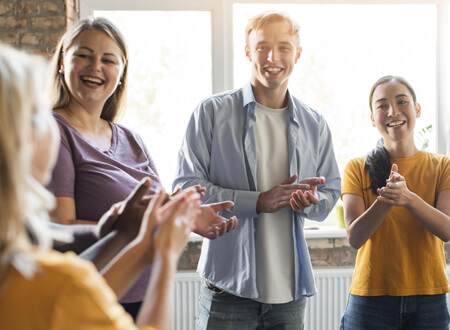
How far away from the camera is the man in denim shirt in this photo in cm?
210

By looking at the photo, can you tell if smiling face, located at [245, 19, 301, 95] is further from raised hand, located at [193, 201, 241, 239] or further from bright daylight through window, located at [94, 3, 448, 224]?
bright daylight through window, located at [94, 3, 448, 224]

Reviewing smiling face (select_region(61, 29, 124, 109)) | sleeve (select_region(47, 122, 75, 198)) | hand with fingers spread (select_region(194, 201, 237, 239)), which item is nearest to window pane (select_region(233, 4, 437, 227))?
smiling face (select_region(61, 29, 124, 109))

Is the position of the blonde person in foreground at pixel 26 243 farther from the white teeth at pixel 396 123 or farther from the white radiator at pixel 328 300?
the white radiator at pixel 328 300

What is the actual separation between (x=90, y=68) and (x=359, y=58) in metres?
2.30

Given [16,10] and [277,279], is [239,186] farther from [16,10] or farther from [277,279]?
[16,10]

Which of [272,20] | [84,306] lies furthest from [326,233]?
[84,306]

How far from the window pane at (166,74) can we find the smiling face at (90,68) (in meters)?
1.59

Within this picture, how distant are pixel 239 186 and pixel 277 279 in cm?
41

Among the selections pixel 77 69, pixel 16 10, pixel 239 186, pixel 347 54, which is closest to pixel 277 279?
pixel 239 186

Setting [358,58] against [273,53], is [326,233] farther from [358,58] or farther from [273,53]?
[273,53]

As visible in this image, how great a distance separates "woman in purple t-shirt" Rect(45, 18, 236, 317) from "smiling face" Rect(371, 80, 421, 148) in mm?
957

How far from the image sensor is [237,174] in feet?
7.18

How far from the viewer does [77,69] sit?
184 centimetres

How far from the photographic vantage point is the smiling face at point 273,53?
7.30 feet
